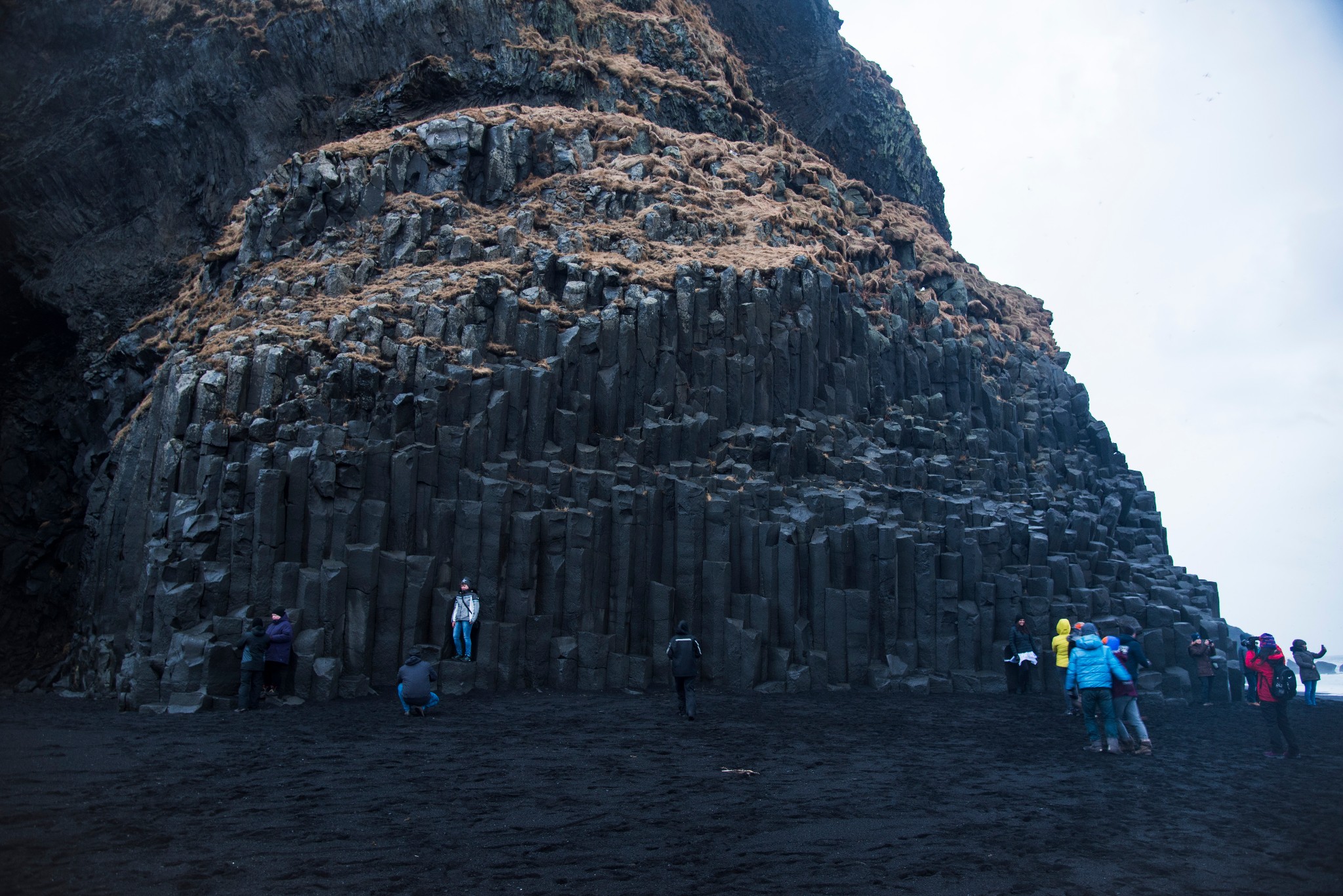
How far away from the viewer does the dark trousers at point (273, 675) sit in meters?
16.6

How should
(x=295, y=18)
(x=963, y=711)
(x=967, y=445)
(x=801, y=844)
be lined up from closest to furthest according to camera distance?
(x=801, y=844)
(x=963, y=711)
(x=967, y=445)
(x=295, y=18)

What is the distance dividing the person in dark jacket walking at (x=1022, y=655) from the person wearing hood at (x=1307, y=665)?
4830mm

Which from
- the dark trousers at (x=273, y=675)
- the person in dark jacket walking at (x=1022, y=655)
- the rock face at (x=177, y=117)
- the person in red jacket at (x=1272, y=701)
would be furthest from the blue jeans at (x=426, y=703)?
the rock face at (x=177, y=117)

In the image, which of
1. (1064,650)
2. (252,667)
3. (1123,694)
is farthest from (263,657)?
(1064,650)

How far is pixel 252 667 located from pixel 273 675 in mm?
875

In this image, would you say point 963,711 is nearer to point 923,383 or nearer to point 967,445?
point 967,445

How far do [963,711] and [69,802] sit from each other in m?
14.1

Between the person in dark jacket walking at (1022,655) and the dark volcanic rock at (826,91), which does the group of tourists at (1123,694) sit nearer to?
the person in dark jacket walking at (1022,655)

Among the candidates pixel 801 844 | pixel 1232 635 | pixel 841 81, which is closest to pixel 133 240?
pixel 841 81

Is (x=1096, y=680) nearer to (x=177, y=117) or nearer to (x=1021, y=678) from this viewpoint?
(x=1021, y=678)

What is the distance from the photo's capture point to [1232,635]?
24.5m

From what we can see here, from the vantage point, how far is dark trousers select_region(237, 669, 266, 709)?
52.1 feet

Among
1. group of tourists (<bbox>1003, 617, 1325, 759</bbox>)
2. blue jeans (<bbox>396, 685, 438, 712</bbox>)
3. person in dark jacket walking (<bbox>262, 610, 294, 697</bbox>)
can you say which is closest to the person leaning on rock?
blue jeans (<bbox>396, 685, 438, 712</bbox>)

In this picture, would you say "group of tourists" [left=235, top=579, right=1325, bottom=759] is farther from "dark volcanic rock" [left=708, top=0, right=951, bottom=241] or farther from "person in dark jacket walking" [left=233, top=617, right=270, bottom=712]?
"dark volcanic rock" [left=708, top=0, right=951, bottom=241]
